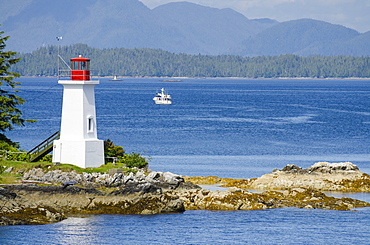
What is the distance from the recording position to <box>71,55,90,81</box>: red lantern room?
105 feet

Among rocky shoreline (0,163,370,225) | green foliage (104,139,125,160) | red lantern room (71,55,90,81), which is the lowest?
rocky shoreline (0,163,370,225)

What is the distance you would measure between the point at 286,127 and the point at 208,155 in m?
26.8

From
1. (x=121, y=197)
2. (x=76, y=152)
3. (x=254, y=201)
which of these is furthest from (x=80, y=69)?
(x=254, y=201)

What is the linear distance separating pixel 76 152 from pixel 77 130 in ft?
3.62

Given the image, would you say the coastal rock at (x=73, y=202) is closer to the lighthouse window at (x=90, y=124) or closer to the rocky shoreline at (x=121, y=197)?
the rocky shoreline at (x=121, y=197)

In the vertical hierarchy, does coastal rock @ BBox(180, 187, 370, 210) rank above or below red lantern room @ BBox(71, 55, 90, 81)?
below

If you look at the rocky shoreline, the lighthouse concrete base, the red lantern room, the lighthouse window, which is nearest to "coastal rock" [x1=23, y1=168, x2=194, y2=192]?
the rocky shoreline

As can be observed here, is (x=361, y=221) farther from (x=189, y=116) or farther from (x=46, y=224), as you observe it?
(x=189, y=116)

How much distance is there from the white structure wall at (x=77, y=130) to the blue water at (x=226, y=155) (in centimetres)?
540

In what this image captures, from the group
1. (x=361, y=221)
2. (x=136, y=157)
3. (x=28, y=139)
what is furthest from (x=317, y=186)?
(x=28, y=139)

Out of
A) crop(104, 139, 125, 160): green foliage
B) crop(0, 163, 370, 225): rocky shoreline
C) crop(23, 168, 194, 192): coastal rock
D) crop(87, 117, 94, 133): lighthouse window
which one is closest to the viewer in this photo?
crop(0, 163, 370, 225): rocky shoreline

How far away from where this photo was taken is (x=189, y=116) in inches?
3593

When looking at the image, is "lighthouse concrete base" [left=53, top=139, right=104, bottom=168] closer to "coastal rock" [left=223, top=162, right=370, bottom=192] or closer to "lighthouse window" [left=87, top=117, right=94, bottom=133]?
"lighthouse window" [left=87, top=117, right=94, bottom=133]

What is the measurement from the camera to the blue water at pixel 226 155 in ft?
84.2
